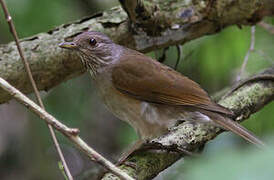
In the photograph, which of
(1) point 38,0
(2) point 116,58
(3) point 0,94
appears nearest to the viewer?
(3) point 0,94

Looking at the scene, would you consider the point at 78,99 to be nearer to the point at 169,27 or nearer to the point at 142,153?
the point at 169,27

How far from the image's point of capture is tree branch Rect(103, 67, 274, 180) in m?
2.66

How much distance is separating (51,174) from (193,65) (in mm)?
2181

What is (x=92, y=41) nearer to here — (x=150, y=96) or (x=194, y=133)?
(x=150, y=96)

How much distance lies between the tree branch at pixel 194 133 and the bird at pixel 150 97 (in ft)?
0.35

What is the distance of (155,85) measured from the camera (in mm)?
3162

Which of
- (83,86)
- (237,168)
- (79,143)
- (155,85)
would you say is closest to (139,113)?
(155,85)

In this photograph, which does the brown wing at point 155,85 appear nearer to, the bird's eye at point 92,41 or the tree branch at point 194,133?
the tree branch at point 194,133

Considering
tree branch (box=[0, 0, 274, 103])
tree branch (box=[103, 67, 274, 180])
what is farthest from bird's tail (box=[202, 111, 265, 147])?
tree branch (box=[0, 0, 274, 103])

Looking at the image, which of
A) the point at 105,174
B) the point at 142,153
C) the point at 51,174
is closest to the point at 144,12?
the point at 142,153

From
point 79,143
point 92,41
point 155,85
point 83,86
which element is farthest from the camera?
point 83,86

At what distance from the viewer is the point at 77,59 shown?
349 cm

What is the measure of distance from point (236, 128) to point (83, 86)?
2662 millimetres

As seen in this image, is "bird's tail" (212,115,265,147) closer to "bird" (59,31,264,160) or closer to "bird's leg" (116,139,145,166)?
"bird" (59,31,264,160)
